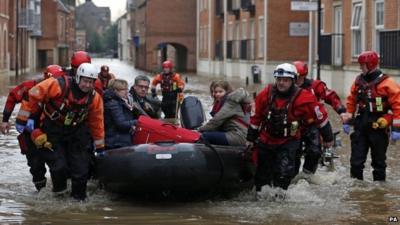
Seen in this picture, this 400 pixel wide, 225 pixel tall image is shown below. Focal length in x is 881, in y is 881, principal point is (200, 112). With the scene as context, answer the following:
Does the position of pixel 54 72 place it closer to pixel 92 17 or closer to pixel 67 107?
pixel 67 107

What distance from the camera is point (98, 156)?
9977mm

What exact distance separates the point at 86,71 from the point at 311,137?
2919 millimetres

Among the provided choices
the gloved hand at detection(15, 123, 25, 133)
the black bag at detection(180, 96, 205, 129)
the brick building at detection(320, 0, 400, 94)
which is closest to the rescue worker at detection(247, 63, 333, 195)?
the black bag at detection(180, 96, 205, 129)

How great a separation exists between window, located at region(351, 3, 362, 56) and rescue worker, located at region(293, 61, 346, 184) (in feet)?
58.0

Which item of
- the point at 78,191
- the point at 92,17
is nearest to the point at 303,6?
the point at 78,191

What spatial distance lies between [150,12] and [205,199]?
65.5m

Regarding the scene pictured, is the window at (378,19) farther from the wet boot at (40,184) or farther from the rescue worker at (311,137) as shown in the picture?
the wet boot at (40,184)

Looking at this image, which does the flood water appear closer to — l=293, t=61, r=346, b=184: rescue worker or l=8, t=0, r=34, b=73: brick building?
l=293, t=61, r=346, b=184: rescue worker

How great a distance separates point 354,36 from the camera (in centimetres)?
2972

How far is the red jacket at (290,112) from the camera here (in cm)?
977

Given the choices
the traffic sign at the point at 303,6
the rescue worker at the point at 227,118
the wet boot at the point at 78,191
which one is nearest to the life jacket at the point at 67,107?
the wet boot at the point at 78,191

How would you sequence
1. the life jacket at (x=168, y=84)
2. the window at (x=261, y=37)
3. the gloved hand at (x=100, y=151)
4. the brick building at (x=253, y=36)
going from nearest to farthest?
the gloved hand at (x=100, y=151) → the life jacket at (x=168, y=84) → the brick building at (x=253, y=36) → the window at (x=261, y=37)

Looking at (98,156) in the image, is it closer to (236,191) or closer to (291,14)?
(236,191)

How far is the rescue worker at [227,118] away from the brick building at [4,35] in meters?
41.3
